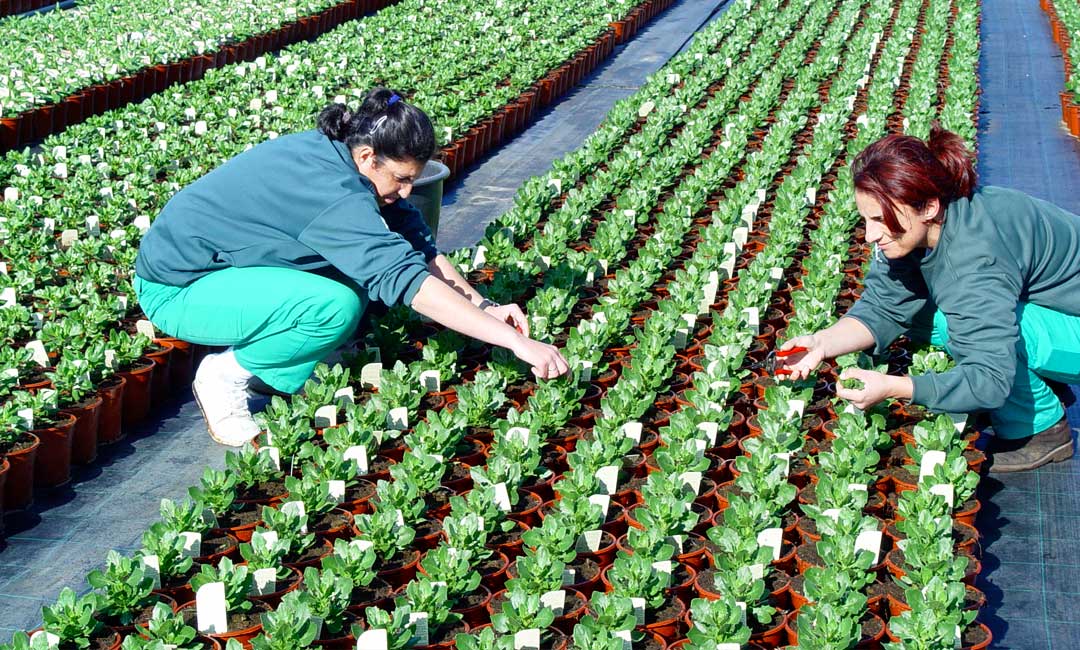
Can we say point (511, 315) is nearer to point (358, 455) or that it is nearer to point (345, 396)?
point (345, 396)

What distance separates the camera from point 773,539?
3205 mm

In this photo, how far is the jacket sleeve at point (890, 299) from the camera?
3812mm

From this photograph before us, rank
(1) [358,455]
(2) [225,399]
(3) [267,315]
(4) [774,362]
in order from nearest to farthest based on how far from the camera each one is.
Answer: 1. (1) [358,455]
2. (3) [267,315]
3. (2) [225,399]
4. (4) [774,362]

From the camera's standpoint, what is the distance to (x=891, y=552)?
3.25m

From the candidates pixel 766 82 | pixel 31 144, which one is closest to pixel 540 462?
pixel 31 144

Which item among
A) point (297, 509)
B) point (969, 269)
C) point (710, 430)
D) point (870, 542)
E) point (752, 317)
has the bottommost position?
point (752, 317)

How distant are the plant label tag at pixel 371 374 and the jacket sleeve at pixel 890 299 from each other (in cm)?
150

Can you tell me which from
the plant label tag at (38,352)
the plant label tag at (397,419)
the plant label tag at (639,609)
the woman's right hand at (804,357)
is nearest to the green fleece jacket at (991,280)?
the woman's right hand at (804,357)

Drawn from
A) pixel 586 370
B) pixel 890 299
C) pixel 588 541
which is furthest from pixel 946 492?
pixel 586 370

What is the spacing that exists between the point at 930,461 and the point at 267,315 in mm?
1991

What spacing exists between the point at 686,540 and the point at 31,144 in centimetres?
577

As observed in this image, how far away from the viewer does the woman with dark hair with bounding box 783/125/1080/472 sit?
133 inches

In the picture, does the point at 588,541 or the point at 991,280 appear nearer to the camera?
the point at 588,541

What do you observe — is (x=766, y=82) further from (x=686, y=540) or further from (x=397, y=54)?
(x=686, y=540)
